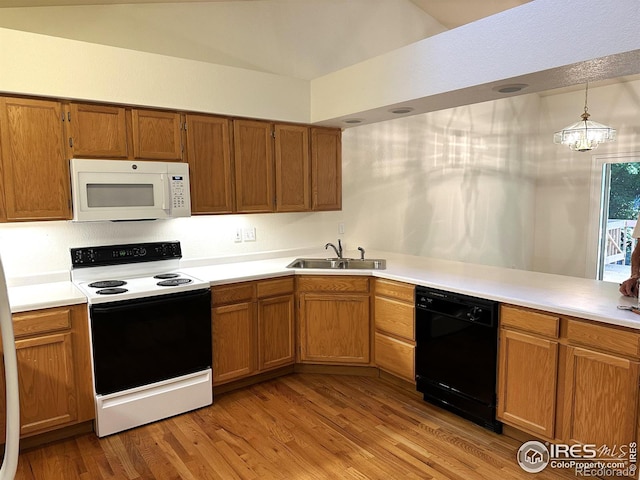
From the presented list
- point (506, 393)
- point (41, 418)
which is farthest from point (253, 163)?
point (506, 393)

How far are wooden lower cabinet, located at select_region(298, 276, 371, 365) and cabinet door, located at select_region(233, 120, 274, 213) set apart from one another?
74 centimetres

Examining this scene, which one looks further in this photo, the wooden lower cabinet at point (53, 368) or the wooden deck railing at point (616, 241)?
the wooden deck railing at point (616, 241)

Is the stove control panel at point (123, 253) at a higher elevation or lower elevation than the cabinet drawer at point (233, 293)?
higher

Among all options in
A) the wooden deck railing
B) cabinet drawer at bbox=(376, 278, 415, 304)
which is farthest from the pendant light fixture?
cabinet drawer at bbox=(376, 278, 415, 304)

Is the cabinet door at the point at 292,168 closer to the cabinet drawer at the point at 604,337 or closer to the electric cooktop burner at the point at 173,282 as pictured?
the electric cooktop burner at the point at 173,282

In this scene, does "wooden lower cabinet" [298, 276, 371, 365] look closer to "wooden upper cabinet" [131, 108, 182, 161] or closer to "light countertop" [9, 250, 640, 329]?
"light countertop" [9, 250, 640, 329]

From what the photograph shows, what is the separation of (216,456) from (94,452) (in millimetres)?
706

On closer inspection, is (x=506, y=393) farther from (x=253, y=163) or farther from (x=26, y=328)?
(x=26, y=328)

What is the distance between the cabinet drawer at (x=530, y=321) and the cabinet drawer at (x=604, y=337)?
0.25 feet

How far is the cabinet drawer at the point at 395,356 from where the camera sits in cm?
308

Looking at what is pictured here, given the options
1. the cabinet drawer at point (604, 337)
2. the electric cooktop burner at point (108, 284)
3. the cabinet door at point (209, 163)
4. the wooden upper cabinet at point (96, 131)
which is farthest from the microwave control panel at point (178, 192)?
the cabinet drawer at point (604, 337)

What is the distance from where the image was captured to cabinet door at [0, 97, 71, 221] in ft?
8.21

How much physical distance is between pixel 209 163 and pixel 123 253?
2.95 feet

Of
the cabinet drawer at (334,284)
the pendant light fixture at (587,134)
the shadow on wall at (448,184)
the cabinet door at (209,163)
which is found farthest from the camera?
the shadow on wall at (448,184)
